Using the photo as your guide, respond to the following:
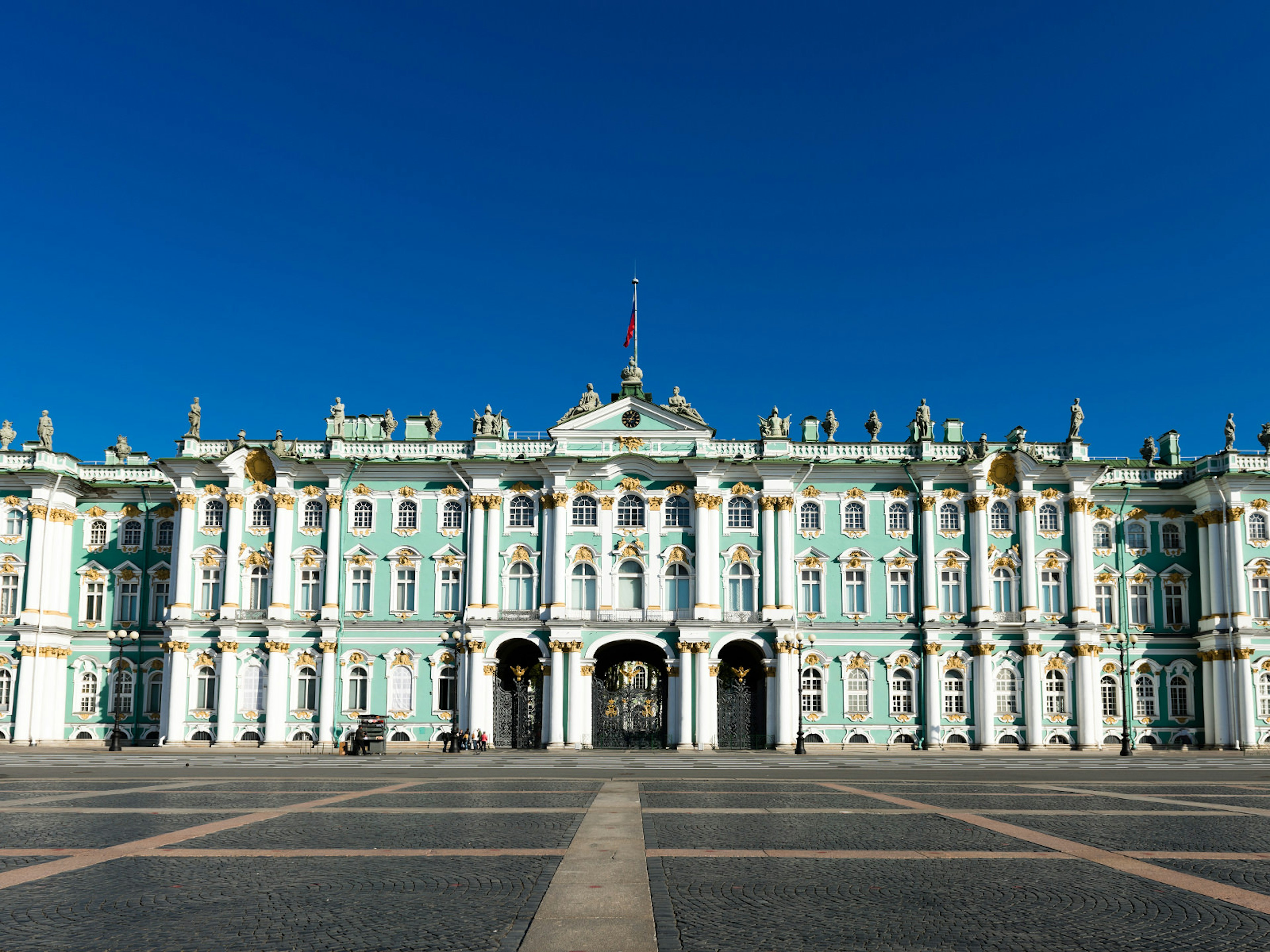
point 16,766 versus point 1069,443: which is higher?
point 1069,443

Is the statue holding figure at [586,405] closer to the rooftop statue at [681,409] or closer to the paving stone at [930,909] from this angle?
the rooftop statue at [681,409]

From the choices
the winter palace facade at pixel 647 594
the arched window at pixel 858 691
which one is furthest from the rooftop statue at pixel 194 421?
the arched window at pixel 858 691

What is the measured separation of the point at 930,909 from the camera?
12062mm

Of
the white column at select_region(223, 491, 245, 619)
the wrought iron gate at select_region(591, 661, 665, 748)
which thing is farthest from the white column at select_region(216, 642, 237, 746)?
the wrought iron gate at select_region(591, 661, 665, 748)

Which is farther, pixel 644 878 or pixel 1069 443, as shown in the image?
pixel 1069 443

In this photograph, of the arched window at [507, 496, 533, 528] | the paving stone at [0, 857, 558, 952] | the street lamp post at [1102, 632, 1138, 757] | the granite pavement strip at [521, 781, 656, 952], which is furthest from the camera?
the arched window at [507, 496, 533, 528]

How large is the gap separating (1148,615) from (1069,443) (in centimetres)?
1098

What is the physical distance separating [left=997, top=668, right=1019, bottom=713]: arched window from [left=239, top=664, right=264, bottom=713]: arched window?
39.9 m

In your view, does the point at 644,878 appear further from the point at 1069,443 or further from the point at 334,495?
the point at 1069,443

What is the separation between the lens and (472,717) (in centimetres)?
5981

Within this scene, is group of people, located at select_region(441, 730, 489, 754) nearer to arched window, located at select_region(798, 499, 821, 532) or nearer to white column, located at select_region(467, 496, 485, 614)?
white column, located at select_region(467, 496, 485, 614)

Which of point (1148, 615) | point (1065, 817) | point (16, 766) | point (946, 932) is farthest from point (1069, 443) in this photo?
point (946, 932)

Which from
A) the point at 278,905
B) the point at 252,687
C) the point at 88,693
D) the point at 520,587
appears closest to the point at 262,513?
the point at 252,687

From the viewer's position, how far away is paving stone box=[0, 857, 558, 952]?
10.5m
